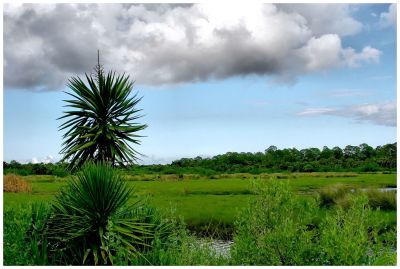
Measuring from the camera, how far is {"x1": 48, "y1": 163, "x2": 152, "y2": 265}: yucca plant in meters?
8.69

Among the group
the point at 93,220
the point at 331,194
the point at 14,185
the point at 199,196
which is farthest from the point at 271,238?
the point at 14,185

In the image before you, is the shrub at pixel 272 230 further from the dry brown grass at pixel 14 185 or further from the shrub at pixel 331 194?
the dry brown grass at pixel 14 185

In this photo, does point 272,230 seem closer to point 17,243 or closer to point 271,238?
point 271,238

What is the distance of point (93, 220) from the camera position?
28.8ft

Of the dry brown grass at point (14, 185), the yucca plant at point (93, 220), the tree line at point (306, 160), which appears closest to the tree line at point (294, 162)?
the tree line at point (306, 160)

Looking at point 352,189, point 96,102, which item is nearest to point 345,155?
point 352,189

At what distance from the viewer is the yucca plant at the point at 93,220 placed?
28.5 feet

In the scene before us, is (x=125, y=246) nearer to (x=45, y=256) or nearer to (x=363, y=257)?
(x=45, y=256)

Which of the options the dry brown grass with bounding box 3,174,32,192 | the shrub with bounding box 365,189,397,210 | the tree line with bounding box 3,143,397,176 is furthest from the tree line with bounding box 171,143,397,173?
the shrub with bounding box 365,189,397,210

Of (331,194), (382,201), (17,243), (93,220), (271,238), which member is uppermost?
(93,220)

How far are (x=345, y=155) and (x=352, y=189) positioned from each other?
3317 centimetres

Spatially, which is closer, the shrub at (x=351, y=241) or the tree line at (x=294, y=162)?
the shrub at (x=351, y=241)

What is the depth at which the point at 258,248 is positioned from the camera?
25.1 feet

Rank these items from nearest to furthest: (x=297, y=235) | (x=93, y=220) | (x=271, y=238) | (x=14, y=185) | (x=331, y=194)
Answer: (x=271, y=238) < (x=297, y=235) < (x=93, y=220) < (x=331, y=194) < (x=14, y=185)
